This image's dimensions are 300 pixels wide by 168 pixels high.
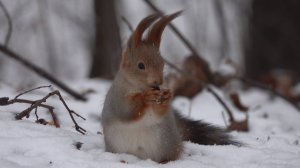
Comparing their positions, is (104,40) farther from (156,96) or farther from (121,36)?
(156,96)

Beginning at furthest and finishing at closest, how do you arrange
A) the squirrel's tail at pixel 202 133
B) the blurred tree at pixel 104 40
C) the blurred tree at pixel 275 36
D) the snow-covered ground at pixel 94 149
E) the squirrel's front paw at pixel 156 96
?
the blurred tree at pixel 275 36, the blurred tree at pixel 104 40, the squirrel's tail at pixel 202 133, the squirrel's front paw at pixel 156 96, the snow-covered ground at pixel 94 149

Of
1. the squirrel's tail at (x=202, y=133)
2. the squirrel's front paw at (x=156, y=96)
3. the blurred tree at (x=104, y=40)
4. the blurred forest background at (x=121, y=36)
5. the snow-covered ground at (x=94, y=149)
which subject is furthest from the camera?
the blurred forest background at (x=121, y=36)

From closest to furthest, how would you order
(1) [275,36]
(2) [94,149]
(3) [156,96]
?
(3) [156,96], (2) [94,149], (1) [275,36]

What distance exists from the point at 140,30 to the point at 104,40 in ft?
8.36

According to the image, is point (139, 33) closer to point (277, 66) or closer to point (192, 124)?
point (192, 124)

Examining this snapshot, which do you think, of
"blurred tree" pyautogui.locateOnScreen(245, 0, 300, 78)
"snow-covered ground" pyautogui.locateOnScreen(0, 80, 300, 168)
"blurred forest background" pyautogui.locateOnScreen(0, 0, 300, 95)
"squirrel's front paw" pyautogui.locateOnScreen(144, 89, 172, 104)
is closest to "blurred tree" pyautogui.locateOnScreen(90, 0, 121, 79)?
"blurred forest background" pyautogui.locateOnScreen(0, 0, 300, 95)

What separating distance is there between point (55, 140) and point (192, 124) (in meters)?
0.74

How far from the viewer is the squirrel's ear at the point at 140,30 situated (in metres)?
2.29

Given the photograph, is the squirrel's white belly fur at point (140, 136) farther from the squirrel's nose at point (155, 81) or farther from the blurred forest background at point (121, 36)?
the blurred forest background at point (121, 36)

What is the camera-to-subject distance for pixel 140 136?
2.36 metres

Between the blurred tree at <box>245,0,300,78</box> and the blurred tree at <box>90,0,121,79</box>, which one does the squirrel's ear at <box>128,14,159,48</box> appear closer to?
the blurred tree at <box>90,0,121,79</box>

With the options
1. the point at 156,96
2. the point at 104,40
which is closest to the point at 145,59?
the point at 156,96

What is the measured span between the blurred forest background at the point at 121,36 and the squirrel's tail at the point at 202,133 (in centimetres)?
130

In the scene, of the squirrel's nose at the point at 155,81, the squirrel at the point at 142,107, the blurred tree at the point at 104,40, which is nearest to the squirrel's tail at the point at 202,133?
the squirrel at the point at 142,107
